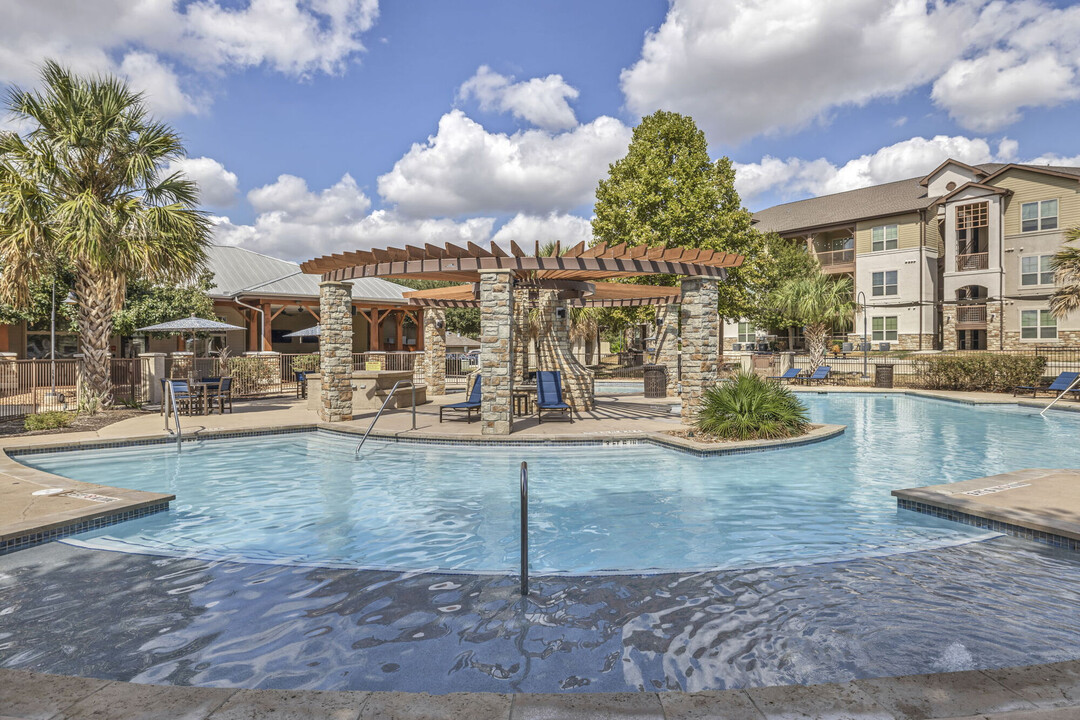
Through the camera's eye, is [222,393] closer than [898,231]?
Yes

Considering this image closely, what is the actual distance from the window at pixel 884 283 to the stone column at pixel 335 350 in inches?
1281

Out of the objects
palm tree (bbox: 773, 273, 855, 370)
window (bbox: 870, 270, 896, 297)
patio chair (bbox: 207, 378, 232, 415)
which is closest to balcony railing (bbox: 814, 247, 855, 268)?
window (bbox: 870, 270, 896, 297)

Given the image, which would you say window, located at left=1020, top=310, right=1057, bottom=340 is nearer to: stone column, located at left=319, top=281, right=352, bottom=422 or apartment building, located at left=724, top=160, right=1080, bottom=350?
apartment building, located at left=724, top=160, right=1080, bottom=350

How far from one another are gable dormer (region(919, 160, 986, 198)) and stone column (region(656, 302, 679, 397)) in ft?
72.8

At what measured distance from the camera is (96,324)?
13.9 meters

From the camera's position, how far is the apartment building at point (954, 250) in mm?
29109

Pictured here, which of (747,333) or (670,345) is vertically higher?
(747,333)

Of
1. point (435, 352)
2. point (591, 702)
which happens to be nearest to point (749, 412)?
point (591, 702)

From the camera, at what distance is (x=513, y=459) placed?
387 inches

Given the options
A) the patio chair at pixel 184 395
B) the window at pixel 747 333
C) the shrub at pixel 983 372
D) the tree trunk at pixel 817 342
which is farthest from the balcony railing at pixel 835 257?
the patio chair at pixel 184 395

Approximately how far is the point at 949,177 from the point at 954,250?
460cm

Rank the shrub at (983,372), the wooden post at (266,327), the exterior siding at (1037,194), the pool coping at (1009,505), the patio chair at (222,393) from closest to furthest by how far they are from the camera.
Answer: the pool coping at (1009,505) < the patio chair at (222,393) < the shrub at (983,372) < the wooden post at (266,327) < the exterior siding at (1037,194)

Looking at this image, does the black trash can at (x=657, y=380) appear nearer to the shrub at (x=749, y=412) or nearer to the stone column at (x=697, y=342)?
the stone column at (x=697, y=342)

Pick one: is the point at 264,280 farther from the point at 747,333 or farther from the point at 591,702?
the point at 747,333
